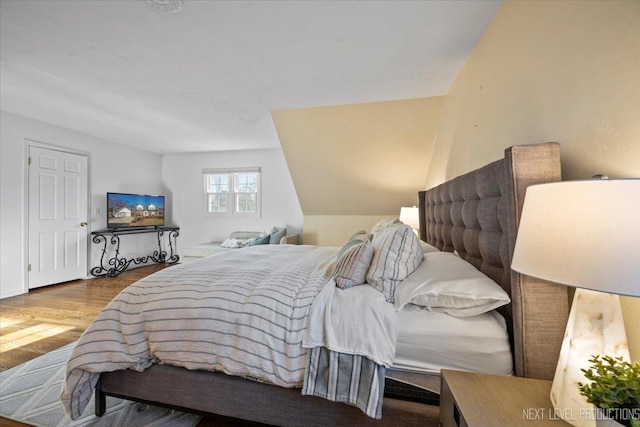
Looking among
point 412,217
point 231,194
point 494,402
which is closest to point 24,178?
point 231,194

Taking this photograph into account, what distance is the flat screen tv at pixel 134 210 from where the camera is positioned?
464 cm

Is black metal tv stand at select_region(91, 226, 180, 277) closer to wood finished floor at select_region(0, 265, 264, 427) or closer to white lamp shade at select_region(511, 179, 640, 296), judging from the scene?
wood finished floor at select_region(0, 265, 264, 427)

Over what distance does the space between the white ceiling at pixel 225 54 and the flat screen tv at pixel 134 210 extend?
68.4 inches

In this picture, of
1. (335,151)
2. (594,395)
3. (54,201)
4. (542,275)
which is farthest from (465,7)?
(54,201)

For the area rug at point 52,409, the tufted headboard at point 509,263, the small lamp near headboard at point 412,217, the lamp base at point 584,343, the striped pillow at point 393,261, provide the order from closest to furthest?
1. the lamp base at point 584,343
2. the tufted headboard at point 509,263
3. the striped pillow at point 393,261
4. the area rug at point 52,409
5. the small lamp near headboard at point 412,217

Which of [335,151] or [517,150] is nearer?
[517,150]

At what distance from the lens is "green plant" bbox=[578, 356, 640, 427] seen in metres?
0.57

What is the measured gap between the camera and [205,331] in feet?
4.08

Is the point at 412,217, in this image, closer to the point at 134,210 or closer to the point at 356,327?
the point at 356,327

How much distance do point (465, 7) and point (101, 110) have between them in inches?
157

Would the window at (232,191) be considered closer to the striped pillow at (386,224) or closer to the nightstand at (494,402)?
the striped pillow at (386,224)

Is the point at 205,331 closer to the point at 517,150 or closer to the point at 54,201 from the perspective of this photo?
the point at 517,150

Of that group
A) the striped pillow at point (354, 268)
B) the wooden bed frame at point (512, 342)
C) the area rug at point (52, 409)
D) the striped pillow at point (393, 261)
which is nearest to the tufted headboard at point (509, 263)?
the wooden bed frame at point (512, 342)

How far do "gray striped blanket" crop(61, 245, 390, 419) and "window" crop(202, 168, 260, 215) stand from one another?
13.4ft
